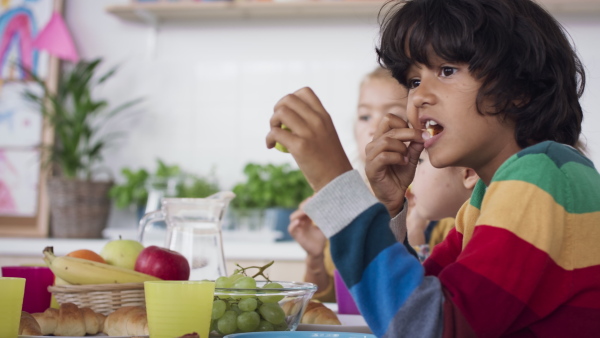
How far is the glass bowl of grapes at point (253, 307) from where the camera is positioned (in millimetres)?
834

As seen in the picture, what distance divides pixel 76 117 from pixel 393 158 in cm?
240

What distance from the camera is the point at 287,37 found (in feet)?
10.6

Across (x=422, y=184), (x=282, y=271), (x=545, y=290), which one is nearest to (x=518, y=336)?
(x=545, y=290)

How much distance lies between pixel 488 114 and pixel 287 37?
8.04ft

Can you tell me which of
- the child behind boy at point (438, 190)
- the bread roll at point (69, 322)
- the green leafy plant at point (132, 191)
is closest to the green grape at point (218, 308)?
the bread roll at point (69, 322)

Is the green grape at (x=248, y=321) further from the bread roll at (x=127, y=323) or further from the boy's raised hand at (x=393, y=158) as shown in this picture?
the boy's raised hand at (x=393, y=158)

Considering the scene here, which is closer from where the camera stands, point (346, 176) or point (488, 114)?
point (346, 176)

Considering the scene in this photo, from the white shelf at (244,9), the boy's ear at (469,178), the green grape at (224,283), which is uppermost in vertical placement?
the white shelf at (244,9)

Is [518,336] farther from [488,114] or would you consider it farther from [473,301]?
[488,114]

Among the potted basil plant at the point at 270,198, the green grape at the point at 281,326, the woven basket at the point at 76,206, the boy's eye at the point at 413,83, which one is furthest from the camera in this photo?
the woven basket at the point at 76,206

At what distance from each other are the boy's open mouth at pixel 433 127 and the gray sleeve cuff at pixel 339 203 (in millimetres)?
229

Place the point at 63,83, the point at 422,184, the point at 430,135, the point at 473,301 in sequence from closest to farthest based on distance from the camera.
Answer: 1. the point at 473,301
2. the point at 430,135
3. the point at 422,184
4. the point at 63,83

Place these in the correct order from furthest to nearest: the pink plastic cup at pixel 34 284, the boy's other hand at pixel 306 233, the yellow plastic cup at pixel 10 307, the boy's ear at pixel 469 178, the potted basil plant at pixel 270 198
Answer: the potted basil plant at pixel 270 198
the boy's other hand at pixel 306 233
the boy's ear at pixel 469 178
the pink plastic cup at pixel 34 284
the yellow plastic cup at pixel 10 307

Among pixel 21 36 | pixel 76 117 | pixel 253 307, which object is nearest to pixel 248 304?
pixel 253 307
